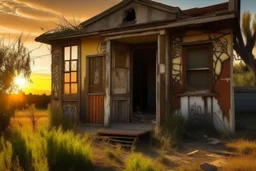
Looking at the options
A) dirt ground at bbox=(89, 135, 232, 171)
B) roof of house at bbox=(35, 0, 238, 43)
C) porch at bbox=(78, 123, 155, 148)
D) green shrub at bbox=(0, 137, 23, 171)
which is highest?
roof of house at bbox=(35, 0, 238, 43)

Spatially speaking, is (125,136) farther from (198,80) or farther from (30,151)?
(30,151)

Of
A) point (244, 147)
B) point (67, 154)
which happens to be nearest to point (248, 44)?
point (244, 147)

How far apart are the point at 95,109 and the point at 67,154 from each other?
5.54 metres

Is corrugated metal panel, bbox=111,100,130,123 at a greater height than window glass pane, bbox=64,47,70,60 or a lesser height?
lesser

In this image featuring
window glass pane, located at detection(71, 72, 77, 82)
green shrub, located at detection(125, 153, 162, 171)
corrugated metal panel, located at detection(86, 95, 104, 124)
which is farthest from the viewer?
window glass pane, located at detection(71, 72, 77, 82)

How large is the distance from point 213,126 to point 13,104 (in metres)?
5.94

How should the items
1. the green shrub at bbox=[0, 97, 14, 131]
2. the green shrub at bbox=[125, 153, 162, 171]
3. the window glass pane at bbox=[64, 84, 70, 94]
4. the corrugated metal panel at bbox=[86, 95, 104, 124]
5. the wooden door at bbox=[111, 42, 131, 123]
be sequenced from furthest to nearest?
the window glass pane at bbox=[64, 84, 70, 94] < the corrugated metal panel at bbox=[86, 95, 104, 124] < the wooden door at bbox=[111, 42, 131, 123] < the green shrub at bbox=[0, 97, 14, 131] < the green shrub at bbox=[125, 153, 162, 171]

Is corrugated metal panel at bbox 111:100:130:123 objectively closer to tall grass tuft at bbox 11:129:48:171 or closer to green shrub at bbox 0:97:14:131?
green shrub at bbox 0:97:14:131

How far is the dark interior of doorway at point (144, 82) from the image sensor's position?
1411 cm

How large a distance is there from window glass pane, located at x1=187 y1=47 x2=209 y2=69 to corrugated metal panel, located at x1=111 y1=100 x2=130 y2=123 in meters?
2.88

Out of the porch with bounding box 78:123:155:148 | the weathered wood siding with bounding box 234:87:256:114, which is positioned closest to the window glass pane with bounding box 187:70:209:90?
the porch with bounding box 78:123:155:148

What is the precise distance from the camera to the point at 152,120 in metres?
10.9

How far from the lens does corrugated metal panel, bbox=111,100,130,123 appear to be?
10.5 metres

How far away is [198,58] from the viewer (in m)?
9.14
